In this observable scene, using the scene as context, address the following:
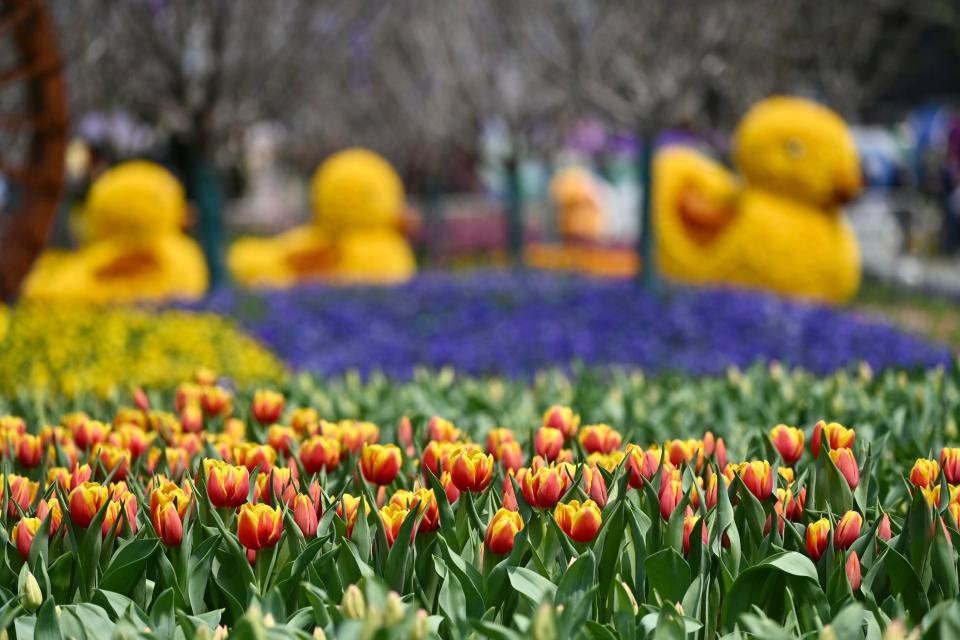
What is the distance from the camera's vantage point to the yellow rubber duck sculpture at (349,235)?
1404 cm

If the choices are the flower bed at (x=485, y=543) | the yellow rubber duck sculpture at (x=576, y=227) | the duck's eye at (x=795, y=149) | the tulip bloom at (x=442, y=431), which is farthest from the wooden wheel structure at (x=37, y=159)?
the yellow rubber duck sculpture at (x=576, y=227)

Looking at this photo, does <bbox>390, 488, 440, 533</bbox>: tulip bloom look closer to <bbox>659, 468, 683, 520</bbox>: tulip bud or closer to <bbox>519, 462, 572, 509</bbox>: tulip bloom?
<bbox>519, 462, 572, 509</bbox>: tulip bloom

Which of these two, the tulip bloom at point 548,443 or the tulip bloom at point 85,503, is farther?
the tulip bloom at point 548,443

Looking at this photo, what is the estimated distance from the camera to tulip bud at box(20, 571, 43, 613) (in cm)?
198

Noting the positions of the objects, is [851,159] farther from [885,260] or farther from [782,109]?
[885,260]

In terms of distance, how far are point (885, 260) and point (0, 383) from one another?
16473 millimetres

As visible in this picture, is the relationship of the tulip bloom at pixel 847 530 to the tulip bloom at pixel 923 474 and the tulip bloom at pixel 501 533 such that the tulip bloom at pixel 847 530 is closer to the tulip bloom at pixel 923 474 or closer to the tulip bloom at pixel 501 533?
the tulip bloom at pixel 923 474

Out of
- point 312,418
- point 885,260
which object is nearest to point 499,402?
point 312,418

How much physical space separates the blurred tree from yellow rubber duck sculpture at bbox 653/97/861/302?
442cm

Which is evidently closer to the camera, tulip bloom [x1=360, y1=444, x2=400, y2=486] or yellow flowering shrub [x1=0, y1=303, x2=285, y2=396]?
tulip bloom [x1=360, y1=444, x2=400, y2=486]

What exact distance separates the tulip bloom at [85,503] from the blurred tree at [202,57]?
8708 millimetres

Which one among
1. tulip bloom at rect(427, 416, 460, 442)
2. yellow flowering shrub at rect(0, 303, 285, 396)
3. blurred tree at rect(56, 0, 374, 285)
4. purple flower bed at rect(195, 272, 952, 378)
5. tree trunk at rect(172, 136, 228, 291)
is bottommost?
purple flower bed at rect(195, 272, 952, 378)

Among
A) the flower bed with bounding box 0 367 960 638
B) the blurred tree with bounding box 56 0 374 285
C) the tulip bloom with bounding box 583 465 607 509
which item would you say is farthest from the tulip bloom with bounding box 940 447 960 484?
the blurred tree with bounding box 56 0 374 285

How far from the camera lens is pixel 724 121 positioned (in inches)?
724
